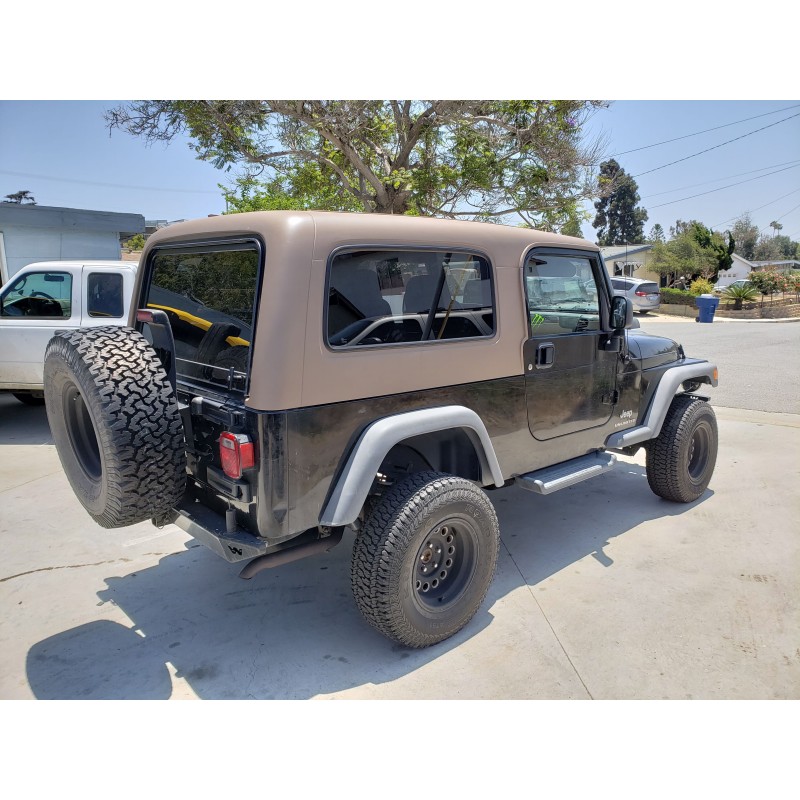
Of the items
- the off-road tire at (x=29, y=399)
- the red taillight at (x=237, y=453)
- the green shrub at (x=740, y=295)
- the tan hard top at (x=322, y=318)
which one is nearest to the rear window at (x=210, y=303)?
the tan hard top at (x=322, y=318)

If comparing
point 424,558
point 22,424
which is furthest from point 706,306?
point 424,558

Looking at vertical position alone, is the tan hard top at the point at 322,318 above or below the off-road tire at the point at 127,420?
above

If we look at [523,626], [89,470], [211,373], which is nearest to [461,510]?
[523,626]

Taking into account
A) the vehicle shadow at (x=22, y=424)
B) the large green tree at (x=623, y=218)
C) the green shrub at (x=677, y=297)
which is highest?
the large green tree at (x=623, y=218)

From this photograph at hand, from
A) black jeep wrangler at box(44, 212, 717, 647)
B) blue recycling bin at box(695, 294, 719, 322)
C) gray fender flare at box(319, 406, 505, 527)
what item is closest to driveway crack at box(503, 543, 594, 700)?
black jeep wrangler at box(44, 212, 717, 647)

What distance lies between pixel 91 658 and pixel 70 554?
128 cm

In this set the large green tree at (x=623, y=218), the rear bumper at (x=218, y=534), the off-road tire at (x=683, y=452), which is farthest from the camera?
the large green tree at (x=623, y=218)

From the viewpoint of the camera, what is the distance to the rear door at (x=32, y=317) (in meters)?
6.50

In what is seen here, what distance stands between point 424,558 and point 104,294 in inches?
214

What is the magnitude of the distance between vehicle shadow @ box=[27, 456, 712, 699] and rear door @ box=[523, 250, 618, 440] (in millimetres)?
881

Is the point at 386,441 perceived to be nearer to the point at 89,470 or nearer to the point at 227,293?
the point at 227,293

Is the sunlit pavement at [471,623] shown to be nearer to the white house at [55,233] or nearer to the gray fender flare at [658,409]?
the gray fender flare at [658,409]

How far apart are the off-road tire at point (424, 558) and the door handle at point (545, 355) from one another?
0.91 meters

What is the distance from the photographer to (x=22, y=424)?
7230mm
